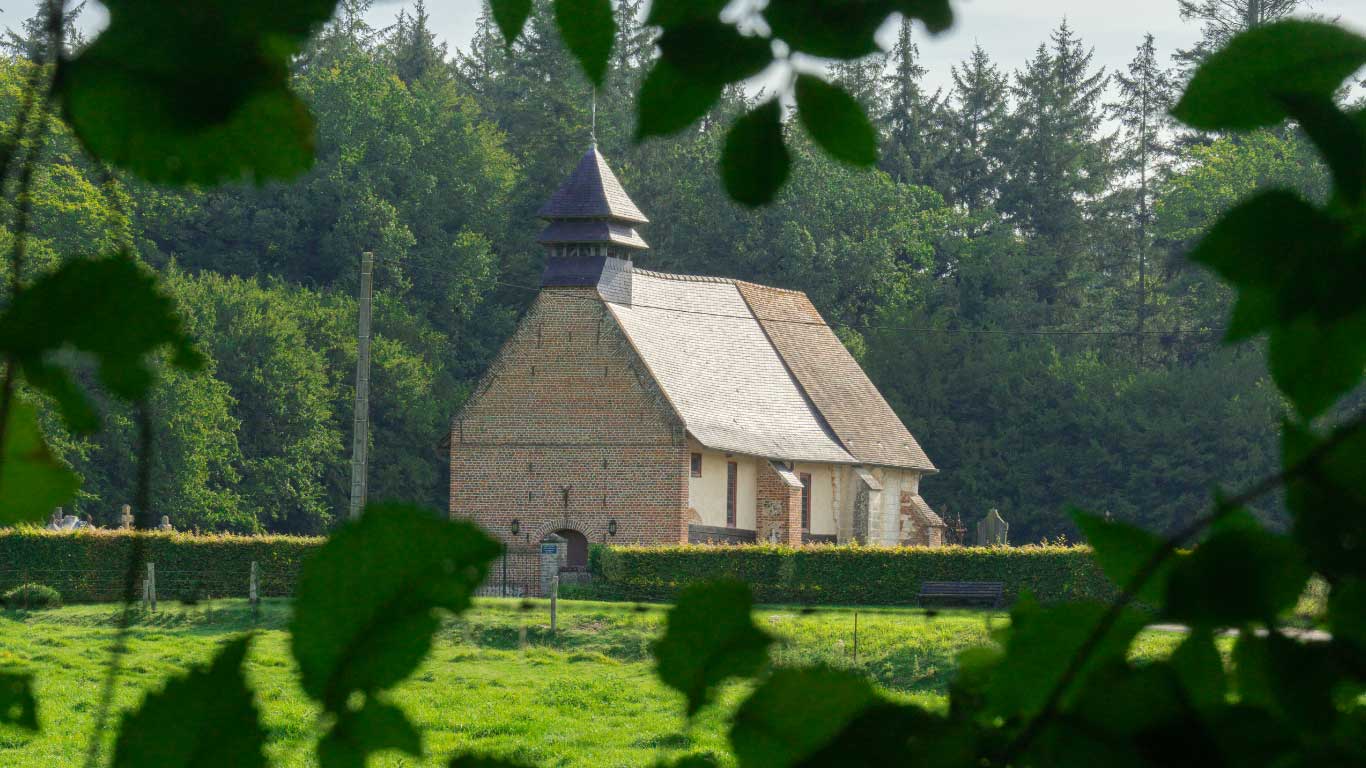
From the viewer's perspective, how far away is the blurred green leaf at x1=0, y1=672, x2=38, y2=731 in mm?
659

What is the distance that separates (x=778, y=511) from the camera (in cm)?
3322

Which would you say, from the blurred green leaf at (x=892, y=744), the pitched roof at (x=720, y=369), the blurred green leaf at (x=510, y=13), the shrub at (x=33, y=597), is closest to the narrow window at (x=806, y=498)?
the pitched roof at (x=720, y=369)

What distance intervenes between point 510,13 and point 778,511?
32549mm

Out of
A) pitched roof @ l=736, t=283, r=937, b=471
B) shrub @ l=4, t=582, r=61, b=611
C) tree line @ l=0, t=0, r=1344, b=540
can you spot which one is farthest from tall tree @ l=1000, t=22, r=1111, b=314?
shrub @ l=4, t=582, r=61, b=611

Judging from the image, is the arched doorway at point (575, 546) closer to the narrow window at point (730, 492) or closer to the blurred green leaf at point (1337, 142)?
the narrow window at point (730, 492)

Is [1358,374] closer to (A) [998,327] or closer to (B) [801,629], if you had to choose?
(B) [801,629]

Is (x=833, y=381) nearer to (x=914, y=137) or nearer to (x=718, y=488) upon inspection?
(x=718, y=488)

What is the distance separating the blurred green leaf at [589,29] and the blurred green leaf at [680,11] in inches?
2.4

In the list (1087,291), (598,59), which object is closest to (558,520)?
(1087,291)

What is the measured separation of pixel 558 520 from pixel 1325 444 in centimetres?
3154

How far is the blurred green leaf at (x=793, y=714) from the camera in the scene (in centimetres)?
58

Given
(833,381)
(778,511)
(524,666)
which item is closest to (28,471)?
(524,666)

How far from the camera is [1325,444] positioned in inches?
23.6

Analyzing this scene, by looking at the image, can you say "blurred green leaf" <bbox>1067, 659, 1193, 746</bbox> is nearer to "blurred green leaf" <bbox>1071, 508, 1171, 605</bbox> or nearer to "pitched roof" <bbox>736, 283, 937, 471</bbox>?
"blurred green leaf" <bbox>1071, 508, 1171, 605</bbox>
